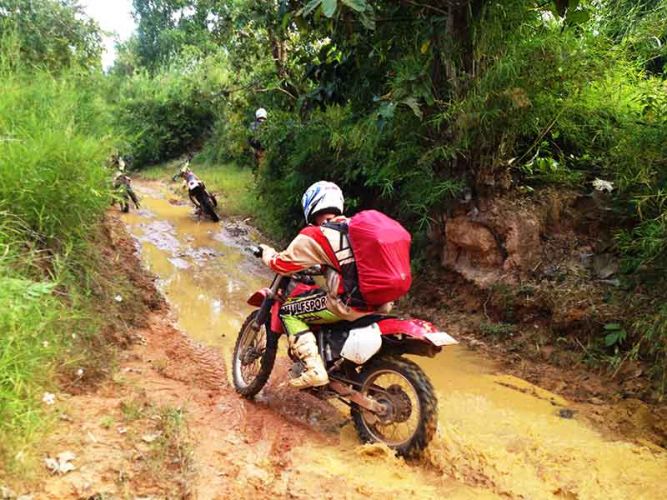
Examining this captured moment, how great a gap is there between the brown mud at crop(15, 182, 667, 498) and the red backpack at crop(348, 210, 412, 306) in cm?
99

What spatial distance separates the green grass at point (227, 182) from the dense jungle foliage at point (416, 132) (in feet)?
→ 13.6

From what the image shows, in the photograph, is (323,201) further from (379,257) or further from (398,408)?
(398,408)

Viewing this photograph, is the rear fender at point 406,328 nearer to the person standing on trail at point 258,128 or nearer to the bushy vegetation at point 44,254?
the bushy vegetation at point 44,254

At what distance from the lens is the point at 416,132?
19.3ft

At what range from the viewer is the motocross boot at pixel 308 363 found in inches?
141

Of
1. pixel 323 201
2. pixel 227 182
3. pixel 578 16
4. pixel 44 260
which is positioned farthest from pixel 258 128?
pixel 323 201

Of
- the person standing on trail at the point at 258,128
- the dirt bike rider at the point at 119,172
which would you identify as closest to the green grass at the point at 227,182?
the person standing on trail at the point at 258,128

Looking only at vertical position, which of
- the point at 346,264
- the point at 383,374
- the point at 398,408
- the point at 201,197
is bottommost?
the point at 201,197

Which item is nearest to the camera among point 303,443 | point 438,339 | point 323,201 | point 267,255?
point 438,339

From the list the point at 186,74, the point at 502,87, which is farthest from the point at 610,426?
the point at 186,74

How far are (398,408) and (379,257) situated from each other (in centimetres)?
97

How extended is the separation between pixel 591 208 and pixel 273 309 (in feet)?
11.5

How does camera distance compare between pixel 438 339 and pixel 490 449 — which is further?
pixel 490 449

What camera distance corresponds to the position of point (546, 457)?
340cm
